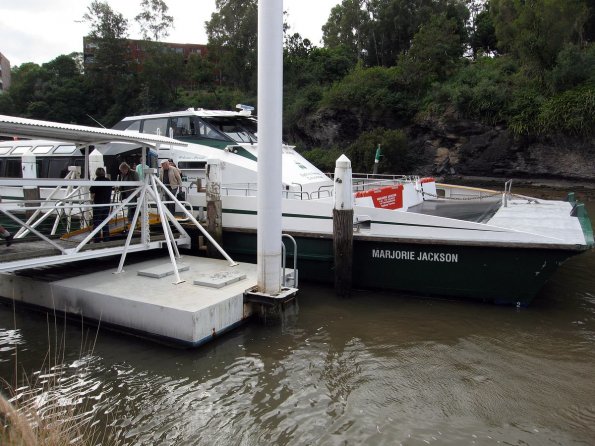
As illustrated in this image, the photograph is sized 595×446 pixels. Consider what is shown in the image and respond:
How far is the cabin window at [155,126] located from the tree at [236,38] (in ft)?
107

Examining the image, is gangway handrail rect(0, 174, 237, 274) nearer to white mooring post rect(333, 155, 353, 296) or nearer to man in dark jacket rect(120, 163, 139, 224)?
man in dark jacket rect(120, 163, 139, 224)

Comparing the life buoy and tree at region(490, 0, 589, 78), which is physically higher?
tree at region(490, 0, 589, 78)

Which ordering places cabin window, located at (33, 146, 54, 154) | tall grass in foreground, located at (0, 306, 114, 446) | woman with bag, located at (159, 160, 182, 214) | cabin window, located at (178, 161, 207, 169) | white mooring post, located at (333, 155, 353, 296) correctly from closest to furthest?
tall grass in foreground, located at (0, 306, 114, 446) < white mooring post, located at (333, 155, 353, 296) < woman with bag, located at (159, 160, 182, 214) < cabin window, located at (178, 161, 207, 169) < cabin window, located at (33, 146, 54, 154)

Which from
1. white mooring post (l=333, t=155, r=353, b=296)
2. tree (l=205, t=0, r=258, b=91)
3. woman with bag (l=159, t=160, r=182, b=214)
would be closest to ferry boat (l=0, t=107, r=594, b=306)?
white mooring post (l=333, t=155, r=353, b=296)

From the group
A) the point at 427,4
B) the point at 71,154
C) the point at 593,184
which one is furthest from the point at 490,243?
the point at 427,4

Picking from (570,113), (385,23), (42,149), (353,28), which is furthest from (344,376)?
(353,28)

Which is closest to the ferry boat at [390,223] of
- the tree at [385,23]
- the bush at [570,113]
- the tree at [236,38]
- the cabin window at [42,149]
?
the cabin window at [42,149]

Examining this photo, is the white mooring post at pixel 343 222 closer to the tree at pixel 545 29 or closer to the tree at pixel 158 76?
the tree at pixel 545 29

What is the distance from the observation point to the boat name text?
24.0 ft

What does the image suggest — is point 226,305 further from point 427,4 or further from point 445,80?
point 427,4

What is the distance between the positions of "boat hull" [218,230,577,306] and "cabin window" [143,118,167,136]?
4781 millimetres

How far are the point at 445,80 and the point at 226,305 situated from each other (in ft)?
92.3

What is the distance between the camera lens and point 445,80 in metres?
30.0

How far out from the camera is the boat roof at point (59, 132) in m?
5.62
